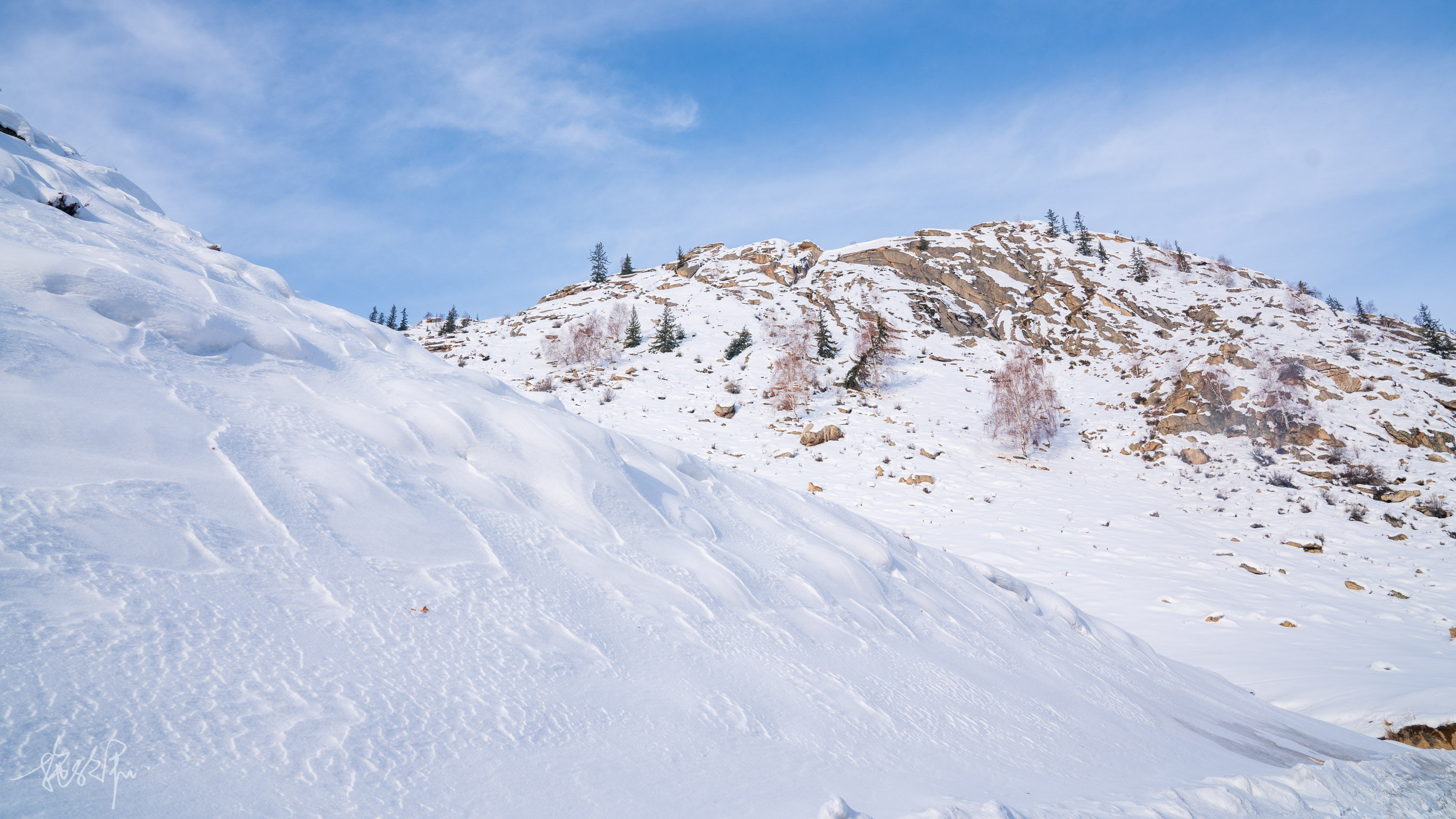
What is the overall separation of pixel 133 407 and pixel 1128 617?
1374cm

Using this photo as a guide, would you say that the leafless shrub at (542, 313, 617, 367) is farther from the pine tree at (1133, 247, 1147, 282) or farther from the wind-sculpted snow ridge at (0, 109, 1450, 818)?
the pine tree at (1133, 247, 1147, 282)

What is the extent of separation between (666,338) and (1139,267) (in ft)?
153

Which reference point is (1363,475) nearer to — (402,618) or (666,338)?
(402,618)

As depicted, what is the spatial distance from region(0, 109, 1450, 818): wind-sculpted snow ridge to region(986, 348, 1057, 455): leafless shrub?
19.0 meters

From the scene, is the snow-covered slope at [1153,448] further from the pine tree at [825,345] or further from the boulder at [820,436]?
the pine tree at [825,345]

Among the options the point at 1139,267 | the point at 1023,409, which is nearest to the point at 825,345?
the point at 1023,409

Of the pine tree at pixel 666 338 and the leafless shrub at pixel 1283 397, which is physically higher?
the pine tree at pixel 666 338

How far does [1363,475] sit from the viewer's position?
Answer: 1902 cm

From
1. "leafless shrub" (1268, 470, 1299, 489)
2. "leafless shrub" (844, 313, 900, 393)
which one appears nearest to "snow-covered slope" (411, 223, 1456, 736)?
"leafless shrub" (1268, 470, 1299, 489)

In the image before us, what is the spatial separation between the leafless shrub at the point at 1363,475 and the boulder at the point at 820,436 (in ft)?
55.1

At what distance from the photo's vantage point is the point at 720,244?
73.0 meters

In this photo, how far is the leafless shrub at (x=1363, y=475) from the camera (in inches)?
738

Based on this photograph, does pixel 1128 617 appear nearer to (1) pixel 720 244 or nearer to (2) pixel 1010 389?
(2) pixel 1010 389
